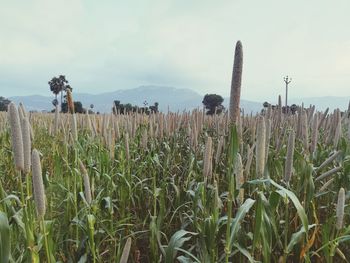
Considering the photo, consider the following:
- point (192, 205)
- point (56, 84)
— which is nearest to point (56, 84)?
point (56, 84)

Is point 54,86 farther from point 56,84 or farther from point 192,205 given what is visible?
point 192,205

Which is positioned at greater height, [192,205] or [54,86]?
[54,86]

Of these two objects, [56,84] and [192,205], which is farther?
[56,84]

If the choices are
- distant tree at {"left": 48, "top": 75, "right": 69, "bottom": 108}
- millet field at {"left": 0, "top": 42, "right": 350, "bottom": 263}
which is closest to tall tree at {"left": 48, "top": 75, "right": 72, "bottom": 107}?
distant tree at {"left": 48, "top": 75, "right": 69, "bottom": 108}

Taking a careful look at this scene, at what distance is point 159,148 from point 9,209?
12.4 ft

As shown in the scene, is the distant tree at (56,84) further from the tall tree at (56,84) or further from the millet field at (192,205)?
the millet field at (192,205)

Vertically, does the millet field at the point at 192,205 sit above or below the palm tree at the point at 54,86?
below

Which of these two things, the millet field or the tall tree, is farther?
the tall tree

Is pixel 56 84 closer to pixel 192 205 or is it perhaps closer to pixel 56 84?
pixel 56 84

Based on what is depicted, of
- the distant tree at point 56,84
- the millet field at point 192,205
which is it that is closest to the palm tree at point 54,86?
the distant tree at point 56,84

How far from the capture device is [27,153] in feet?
6.66

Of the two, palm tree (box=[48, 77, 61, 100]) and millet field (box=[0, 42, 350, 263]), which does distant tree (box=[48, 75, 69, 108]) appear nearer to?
palm tree (box=[48, 77, 61, 100])

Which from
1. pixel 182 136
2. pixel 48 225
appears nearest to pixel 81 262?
pixel 48 225

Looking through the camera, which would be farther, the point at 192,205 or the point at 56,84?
the point at 56,84
